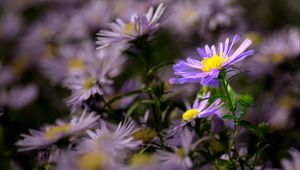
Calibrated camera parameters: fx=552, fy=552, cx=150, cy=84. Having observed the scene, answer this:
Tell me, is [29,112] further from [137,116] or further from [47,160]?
[47,160]

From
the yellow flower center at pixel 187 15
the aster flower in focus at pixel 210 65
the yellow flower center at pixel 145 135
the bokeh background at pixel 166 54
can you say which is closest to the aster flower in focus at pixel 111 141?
the yellow flower center at pixel 145 135

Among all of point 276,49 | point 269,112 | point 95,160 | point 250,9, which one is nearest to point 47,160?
point 95,160

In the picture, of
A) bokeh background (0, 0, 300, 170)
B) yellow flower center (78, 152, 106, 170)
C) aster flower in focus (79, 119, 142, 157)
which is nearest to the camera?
yellow flower center (78, 152, 106, 170)

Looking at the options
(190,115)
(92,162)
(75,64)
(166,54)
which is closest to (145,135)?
(190,115)

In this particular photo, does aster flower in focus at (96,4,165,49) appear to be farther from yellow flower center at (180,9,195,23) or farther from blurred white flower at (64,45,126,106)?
yellow flower center at (180,9,195,23)

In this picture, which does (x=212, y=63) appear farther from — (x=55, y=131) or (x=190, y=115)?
(x=55, y=131)

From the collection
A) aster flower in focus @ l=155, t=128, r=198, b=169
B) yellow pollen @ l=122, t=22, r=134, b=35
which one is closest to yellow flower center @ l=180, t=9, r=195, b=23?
yellow pollen @ l=122, t=22, r=134, b=35
